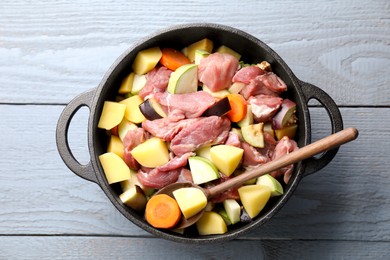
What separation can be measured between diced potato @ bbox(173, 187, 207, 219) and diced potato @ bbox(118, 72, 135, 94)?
0.32m

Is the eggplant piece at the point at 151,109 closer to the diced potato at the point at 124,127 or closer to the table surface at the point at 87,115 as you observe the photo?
the diced potato at the point at 124,127

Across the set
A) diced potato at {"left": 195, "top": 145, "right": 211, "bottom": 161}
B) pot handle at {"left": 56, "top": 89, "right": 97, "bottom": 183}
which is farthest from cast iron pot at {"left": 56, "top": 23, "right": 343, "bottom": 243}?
diced potato at {"left": 195, "top": 145, "right": 211, "bottom": 161}

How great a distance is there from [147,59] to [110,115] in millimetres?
177

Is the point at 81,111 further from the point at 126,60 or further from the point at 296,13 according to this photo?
the point at 296,13

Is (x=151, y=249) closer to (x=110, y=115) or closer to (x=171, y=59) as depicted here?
(x=110, y=115)

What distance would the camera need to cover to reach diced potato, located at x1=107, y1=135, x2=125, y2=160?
1.57 metres

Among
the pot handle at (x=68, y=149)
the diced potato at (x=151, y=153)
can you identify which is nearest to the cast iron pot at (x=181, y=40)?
the pot handle at (x=68, y=149)

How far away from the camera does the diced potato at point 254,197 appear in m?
1.50

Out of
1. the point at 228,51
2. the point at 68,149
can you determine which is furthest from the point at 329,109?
the point at 68,149

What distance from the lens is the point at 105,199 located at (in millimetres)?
1753

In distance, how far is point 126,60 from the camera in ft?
5.02

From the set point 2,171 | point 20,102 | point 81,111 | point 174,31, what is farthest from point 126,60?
point 2,171

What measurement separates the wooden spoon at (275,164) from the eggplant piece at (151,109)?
7.3 inches

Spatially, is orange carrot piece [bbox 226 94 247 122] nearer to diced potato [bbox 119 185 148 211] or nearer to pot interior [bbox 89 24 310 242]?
pot interior [bbox 89 24 310 242]
